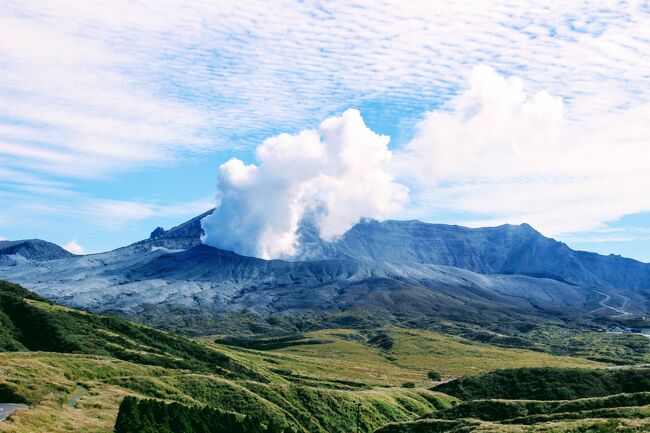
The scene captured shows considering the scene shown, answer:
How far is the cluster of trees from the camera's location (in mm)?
56562

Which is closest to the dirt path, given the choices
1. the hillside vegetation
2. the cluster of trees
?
the cluster of trees

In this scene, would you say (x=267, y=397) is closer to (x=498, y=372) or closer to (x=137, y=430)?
(x=137, y=430)

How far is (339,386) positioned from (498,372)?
34496 mm

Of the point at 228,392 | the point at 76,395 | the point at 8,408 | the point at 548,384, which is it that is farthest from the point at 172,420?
the point at 548,384

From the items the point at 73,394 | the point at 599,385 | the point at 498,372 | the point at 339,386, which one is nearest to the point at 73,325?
the point at 339,386

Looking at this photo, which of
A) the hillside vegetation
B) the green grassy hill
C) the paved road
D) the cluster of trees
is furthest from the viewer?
the hillside vegetation

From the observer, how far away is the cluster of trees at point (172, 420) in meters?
56.6

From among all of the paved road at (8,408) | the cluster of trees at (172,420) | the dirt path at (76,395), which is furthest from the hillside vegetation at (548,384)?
the paved road at (8,408)

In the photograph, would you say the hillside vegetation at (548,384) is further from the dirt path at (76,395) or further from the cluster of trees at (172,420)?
the dirt path at (76,395)

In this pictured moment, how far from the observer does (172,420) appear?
6141 centimetres

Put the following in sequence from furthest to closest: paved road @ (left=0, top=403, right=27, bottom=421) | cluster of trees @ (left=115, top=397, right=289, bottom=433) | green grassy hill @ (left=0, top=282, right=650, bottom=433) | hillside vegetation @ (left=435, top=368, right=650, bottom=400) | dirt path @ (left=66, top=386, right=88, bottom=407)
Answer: hillside vegetation @ (left=435, top=368, right=650, bottom=400) < dirt path @ (left=66, top=386, right=88, bottom=407) < green grassy hill @ (left=0, top=282, right=650, bottom=433) < paved road @ (left=0, top=403, right=27, bottom=421) < cluster of trees @ (left=115, top=397, right=289, bottom=433)

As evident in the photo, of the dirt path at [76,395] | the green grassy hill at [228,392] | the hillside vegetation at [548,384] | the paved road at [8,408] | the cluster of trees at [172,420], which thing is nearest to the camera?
the cluster of trees at [172,420]

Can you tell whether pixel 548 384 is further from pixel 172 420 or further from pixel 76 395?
pixel 76 395

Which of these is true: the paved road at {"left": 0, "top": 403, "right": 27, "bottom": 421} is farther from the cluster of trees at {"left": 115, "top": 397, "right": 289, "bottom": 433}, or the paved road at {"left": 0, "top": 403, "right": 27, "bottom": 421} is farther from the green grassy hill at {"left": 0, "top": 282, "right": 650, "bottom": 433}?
the cluster of trees at {"left": 115, "top": 397, "right": 289, "bottom": 433}
